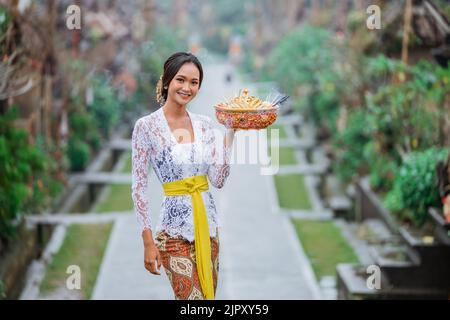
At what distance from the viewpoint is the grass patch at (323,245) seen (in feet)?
37.6

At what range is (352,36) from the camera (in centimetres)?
1709

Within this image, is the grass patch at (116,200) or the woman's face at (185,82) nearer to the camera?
the woman's face at (185,82)

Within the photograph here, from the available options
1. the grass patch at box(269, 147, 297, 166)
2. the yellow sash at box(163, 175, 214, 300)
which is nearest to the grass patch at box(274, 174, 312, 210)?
the grass patch at box(269, 147, 297, 166)

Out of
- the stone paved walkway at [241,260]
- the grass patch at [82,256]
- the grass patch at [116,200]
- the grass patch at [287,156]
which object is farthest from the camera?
the grass patch at [287,156]

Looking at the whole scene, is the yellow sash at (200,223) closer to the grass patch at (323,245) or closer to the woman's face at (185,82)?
the woman's face at (185,82)

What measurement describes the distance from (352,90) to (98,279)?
7.45m

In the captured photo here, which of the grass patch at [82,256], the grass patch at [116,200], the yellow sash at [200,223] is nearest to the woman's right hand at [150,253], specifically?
the yellow sash at [200,223]

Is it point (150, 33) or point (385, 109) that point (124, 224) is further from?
point (150, 33)

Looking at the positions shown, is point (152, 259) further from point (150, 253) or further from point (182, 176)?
point (182, 176)

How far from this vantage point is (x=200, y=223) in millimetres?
5148

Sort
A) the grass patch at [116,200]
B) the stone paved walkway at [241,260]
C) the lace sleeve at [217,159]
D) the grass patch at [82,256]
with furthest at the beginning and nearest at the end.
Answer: the grass patch at [116,200], the grass patch at [82,256], the stone paved walkway at [241,260], the lace sleeve at [217,159]

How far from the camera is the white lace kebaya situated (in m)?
5.14

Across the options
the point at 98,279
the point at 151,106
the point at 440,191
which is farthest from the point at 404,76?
the point at 151,106

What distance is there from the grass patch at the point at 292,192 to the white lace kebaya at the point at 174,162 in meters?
11.0
